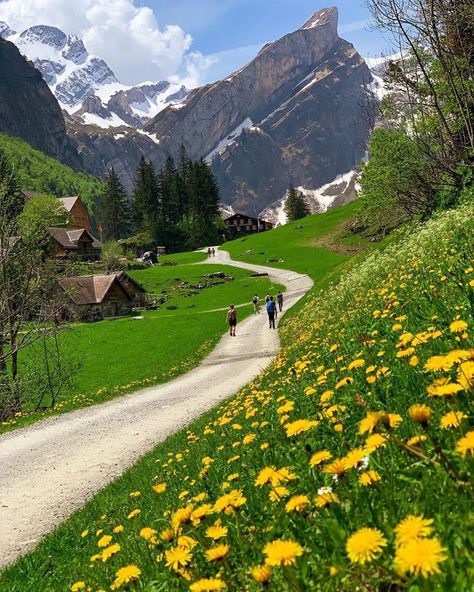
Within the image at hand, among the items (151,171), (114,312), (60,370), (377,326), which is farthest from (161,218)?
(377,326)

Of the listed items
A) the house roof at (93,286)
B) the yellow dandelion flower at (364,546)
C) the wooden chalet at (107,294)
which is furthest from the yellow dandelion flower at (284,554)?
the house roof at (93,286)

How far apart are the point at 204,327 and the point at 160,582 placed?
39.0 metres

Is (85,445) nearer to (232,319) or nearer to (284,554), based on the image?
(284,554)

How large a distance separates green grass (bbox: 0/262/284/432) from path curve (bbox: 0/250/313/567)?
7.03ft

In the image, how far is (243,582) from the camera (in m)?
2.39

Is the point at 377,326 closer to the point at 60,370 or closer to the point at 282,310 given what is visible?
the point at 60,370

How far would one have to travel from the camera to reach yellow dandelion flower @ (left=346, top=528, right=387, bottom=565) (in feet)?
4.86

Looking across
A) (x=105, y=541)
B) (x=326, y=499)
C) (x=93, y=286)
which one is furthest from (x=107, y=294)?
(x=326, y=499)

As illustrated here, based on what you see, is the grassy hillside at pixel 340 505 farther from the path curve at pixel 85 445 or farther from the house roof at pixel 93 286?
the house roof at pixel 93 286

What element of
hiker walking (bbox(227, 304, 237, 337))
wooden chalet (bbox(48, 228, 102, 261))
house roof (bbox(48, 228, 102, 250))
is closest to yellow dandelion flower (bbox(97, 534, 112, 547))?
hiker walking (bbox(227, 304, 237, 337))

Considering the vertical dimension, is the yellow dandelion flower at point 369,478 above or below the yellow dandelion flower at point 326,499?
above

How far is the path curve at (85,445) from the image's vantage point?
31.0 ft

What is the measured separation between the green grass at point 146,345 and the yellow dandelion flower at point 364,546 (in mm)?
19046

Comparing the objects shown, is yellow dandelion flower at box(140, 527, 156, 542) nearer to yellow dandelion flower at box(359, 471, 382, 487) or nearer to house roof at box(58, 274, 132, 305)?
yellow dandelion flower at box(359, 471, 382, 487)
